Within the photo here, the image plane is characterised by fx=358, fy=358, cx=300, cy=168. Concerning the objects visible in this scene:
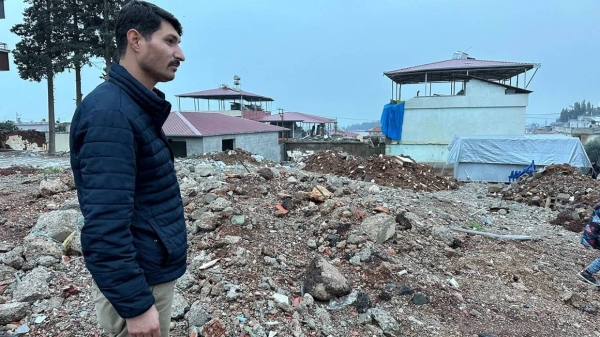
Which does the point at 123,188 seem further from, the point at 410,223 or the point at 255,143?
the point at 255,143

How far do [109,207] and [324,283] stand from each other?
86.5 inches

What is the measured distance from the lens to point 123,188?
3.68 ft

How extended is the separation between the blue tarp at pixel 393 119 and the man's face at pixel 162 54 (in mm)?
19406

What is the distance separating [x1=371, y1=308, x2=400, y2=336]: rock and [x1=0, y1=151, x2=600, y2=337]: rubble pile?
1 cm

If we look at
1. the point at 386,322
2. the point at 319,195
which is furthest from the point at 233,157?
the point at 386,322

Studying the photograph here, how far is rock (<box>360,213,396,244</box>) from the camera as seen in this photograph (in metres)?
3.95

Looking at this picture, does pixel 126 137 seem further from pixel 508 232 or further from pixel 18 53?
pixel 18 53

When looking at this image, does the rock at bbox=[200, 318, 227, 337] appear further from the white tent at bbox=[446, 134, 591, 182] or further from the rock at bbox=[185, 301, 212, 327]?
the white tent at bbox=[446, 134, 591, 182]

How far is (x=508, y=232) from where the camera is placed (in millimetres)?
5805

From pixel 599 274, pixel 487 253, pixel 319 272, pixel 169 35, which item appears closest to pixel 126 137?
pixel 169 35

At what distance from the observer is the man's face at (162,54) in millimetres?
1264

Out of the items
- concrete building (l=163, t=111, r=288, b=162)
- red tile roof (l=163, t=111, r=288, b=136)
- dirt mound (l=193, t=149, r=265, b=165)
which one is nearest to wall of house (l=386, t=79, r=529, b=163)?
concrete building (l=163, t=111, r=288, b=162)

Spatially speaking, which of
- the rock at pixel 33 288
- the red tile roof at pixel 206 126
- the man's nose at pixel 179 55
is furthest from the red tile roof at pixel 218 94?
the man's nose at pixel 179 55

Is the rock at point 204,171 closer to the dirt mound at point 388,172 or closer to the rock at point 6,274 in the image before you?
the rock at point 6,274
